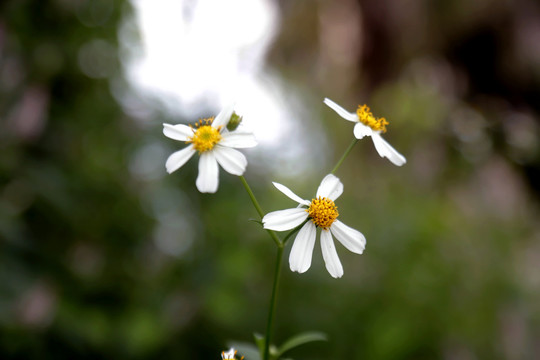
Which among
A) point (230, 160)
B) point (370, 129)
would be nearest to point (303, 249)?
point (230, 160)

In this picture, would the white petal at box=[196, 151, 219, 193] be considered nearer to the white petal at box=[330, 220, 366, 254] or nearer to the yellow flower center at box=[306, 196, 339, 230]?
the yellow flower center at box=[306, 196, 339, 230]

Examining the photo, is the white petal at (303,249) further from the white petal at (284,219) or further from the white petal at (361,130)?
the white petal at (361,130)

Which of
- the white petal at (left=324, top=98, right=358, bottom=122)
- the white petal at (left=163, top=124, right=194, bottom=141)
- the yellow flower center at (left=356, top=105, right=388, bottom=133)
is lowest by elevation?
the white petal at (left=163, top=124, right=194, bottom=141)

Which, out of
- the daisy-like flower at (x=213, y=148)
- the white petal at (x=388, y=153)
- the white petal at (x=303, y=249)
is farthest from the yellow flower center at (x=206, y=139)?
the white petal at (x=388, y=153)

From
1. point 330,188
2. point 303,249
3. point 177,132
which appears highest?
point 177,132

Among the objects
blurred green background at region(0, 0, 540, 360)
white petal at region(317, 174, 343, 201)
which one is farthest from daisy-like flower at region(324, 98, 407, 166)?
blurred green background at region(0, 0, 540, 360)

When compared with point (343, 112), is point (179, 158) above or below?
below

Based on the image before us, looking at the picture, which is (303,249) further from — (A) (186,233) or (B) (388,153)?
(A) (186,233)
